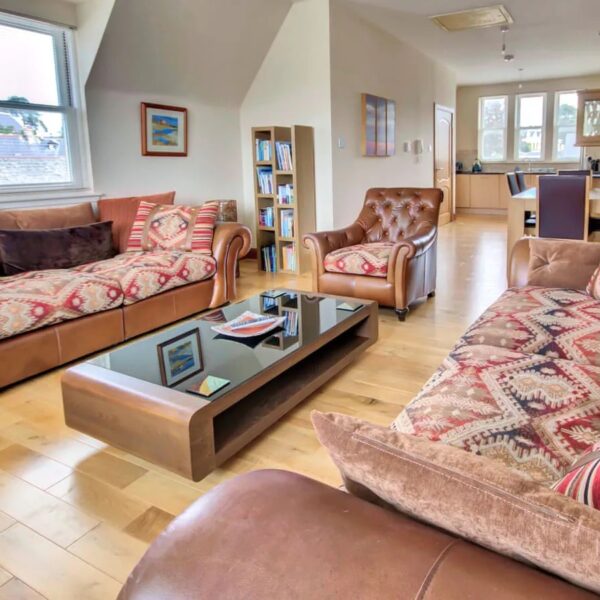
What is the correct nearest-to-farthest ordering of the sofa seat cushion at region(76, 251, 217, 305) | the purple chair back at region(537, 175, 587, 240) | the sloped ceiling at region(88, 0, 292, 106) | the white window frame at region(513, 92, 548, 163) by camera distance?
the sofa seat cushion at region(76, 251, 217, 305), the purple chair back at region(537, 175, 587, 240), the sloped ceiling at region(88, 0, 292, 106), the white window frame at region(513, 92, 548, 163)

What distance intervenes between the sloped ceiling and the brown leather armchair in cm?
202

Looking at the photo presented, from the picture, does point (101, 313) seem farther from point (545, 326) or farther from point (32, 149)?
point (545, 326)

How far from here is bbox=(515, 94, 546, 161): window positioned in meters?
9.73

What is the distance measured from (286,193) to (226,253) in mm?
1457

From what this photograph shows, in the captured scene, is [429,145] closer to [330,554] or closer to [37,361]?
[37,361]

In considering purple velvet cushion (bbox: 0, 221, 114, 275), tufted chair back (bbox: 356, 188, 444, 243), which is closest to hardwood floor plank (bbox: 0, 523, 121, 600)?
purple velvet cushion (bbox: 0, 221, 114, 275)

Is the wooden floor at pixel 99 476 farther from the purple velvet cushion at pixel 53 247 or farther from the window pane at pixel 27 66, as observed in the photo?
the window pane at pixel 27 66

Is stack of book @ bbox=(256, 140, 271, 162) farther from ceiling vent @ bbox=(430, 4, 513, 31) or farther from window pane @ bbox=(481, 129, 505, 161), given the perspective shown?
window pane @ bbox=(481, 129, 505, 161)

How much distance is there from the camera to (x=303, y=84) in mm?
5242

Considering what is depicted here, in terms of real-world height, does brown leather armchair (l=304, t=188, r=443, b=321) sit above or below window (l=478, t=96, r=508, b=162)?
below

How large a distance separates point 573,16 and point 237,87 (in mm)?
3465

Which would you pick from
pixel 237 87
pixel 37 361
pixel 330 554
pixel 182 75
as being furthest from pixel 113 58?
pixel 330 554

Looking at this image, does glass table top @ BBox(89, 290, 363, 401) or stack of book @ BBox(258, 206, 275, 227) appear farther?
stack of book @ BBox(258, 206, 275, 227)

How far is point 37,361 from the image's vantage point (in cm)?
278
